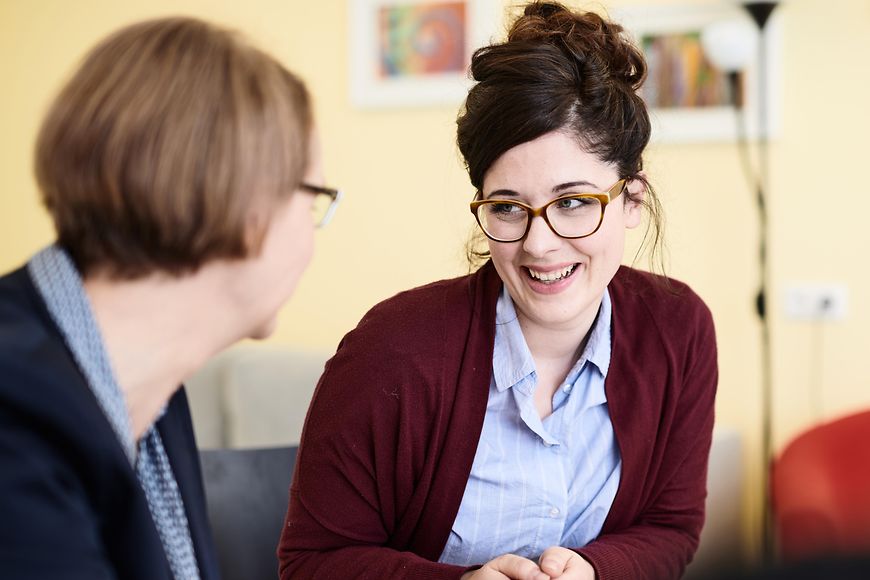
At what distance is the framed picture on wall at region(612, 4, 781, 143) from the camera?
293 centimetres

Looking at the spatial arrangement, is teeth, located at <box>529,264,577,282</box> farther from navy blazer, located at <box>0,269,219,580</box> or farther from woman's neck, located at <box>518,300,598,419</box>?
navy blazer, located at <box>0,269,219,580</box>

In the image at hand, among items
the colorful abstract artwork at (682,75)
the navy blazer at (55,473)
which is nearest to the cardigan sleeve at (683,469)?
the navy blazer at (55,473)

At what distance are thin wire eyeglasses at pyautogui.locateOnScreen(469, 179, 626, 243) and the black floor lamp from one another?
1506mm

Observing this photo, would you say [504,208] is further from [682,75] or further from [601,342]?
[682,75]

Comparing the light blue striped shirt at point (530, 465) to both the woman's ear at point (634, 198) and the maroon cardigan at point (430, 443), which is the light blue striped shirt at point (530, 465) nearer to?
the maroon cardigan at point (430, 443)

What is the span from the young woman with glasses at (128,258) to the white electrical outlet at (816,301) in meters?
2.19

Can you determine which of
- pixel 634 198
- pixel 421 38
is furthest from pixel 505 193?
pixel 421 38

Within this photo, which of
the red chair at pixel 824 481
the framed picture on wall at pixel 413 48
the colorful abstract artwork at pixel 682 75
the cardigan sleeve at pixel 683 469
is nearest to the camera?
the cardigan sleeve at pixel 683 469

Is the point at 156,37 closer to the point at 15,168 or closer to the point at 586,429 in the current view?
the point at 586,429

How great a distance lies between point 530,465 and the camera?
159 cm

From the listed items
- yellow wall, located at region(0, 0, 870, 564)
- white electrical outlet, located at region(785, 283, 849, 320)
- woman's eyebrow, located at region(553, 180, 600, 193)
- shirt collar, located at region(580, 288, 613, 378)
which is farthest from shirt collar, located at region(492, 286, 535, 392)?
white electrical outlet, located at region(785, 283, 849, 320)

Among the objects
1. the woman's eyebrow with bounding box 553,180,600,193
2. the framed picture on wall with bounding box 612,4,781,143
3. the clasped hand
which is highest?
the framed picture on wall with bounding box 612,4,781,143

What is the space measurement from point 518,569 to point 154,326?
2.13 ft

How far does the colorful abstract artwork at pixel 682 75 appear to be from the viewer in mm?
2980
